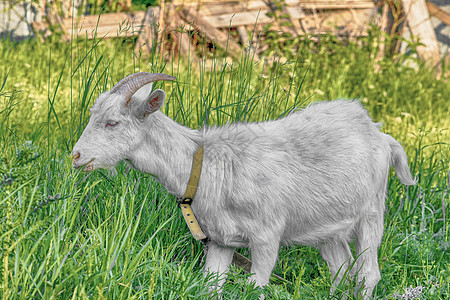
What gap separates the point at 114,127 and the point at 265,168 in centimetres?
78

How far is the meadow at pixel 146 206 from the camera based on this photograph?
2.35 meters

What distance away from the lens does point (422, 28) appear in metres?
7.84

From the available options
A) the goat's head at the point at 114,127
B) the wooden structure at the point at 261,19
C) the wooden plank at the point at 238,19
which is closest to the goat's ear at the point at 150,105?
the goat's head at the point at 114,127

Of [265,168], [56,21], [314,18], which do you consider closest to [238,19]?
[314,18]

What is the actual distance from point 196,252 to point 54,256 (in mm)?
1156

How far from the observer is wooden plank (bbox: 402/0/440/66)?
25.6 ft

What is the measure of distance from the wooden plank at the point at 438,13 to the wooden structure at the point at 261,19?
0.01 m

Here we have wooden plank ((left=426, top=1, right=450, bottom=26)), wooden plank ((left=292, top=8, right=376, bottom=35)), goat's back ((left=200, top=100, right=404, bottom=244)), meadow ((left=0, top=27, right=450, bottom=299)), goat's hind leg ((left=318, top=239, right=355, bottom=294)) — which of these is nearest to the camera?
meadow ((left=0, top=27, right=450, bottom=299))

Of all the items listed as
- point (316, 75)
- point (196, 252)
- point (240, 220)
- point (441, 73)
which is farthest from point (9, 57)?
point (441, 73)

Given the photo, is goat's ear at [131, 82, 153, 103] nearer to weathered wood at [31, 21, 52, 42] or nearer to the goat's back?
the goat's back

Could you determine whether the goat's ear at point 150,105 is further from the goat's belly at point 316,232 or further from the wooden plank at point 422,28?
the wooden plank at point 422,28

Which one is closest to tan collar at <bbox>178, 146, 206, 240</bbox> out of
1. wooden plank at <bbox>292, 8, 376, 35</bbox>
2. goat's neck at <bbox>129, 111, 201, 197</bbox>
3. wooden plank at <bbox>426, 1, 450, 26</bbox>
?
goat's neck at <bbox>129, 111, 201, 197</bbox>

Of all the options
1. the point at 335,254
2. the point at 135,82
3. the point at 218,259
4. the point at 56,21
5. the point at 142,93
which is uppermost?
the point at 135,82

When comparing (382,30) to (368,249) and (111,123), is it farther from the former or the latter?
(111,123)
